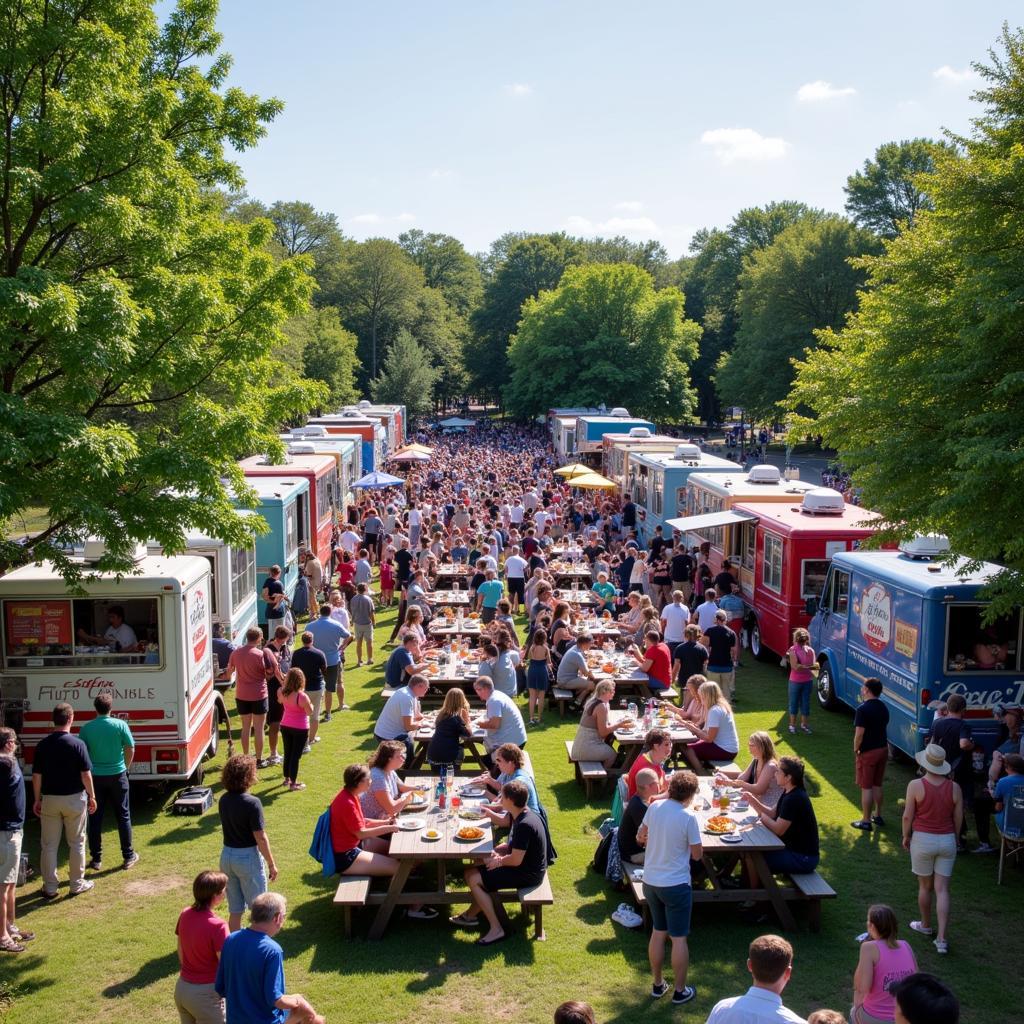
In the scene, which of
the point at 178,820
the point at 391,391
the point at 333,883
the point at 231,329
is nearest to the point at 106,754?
the point at 178,820

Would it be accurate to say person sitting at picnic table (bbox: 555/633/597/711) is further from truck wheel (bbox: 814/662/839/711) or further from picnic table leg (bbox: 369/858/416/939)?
picnic table leg (bbox: 369/858/416/939)

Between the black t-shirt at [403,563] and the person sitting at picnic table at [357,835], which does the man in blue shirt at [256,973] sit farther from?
the black t-shirt at [403,563]

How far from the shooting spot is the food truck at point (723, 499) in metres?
19.3

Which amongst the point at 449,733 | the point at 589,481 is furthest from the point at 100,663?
the point at 589,481

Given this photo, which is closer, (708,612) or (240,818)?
(240,818)

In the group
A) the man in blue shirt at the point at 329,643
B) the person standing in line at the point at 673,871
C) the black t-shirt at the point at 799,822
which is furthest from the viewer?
the man in blue shirt at the point at 329,643

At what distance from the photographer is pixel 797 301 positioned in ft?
197

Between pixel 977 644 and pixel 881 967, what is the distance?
24.0 ft

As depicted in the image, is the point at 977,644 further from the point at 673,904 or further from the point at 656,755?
the point at 673,904

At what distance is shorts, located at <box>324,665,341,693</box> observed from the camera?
14.4 metres

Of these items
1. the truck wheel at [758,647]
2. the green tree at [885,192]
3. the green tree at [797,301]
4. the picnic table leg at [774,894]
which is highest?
the green tree at [885,192]

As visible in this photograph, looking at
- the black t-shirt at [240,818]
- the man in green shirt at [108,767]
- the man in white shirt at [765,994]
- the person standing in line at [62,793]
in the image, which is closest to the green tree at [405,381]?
the man in green shirt at [108,767]

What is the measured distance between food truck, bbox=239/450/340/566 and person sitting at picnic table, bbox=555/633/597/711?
27.3 feet

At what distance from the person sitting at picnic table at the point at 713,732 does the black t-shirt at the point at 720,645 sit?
2.89m
